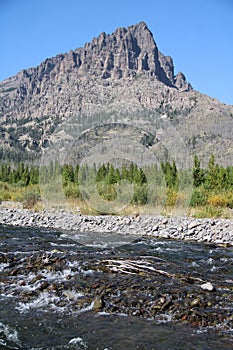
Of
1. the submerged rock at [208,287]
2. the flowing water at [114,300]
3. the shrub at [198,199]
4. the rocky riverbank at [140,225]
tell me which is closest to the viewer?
the flowing water at [114,300]

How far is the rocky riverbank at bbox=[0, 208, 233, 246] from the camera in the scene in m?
15.9

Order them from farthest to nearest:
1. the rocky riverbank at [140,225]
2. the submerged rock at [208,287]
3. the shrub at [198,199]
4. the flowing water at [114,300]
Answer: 1. the shrub at [198,199]
2. the rocky riverbank at [140,225]
3. the submerged rock at [208,287]
4. the flowing water at [114,300]

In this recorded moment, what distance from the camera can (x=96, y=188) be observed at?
86.7ft

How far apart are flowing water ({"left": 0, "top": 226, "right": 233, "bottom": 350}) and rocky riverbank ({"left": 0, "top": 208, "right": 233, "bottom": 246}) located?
3253mm

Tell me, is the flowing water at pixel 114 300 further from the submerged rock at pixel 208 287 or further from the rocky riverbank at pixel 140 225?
the rocky riverbank at pixel 140 225

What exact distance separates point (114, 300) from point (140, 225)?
10511 mm

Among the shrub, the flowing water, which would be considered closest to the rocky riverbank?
the flowing water

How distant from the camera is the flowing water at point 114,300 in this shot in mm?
6129

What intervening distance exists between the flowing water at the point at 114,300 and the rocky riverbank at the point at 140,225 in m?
3.25

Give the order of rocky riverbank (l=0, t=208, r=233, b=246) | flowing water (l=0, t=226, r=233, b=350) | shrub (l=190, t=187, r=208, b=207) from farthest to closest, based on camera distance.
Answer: shrub (l=190, t=187, r=208, b=207), rocky riverbank (l=0, t=208, r=233, b=246), flowing water (l=0, t=226, r=233, b=350)

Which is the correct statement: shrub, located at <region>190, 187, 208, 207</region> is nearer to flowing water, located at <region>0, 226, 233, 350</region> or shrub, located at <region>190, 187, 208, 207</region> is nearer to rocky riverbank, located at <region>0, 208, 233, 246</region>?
rocky riverbank, located at <region>0, 208, 233, 246</region>

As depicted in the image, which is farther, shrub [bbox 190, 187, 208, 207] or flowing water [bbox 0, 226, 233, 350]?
shrub [bbox 190, 187, 208, 207]

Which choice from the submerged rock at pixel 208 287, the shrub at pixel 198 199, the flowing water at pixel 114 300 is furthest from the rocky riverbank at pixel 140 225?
the submerged rock at pixel 208 287

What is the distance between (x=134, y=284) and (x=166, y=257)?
12.1ft
